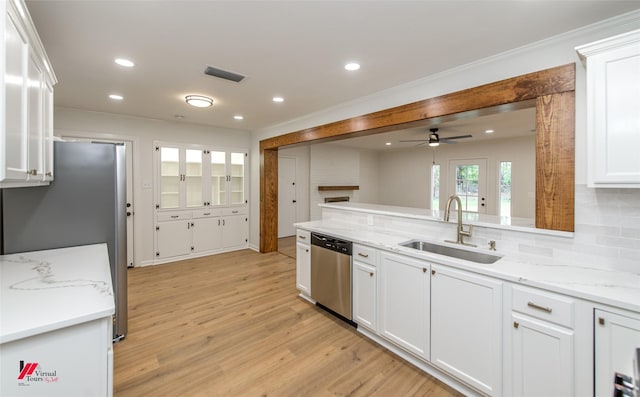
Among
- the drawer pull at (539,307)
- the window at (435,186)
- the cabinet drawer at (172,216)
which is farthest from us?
the window at (435,186)

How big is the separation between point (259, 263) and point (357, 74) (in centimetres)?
348

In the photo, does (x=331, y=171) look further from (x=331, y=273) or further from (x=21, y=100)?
(x=21, y=100)

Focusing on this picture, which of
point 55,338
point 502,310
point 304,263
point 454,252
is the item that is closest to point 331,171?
point 304,263

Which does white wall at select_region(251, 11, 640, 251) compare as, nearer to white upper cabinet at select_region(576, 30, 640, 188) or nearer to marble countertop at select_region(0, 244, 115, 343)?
white upper cabinet at select_region(576, 30, 640, 188)

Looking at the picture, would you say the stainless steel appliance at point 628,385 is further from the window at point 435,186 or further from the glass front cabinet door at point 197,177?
the window at point 435,186

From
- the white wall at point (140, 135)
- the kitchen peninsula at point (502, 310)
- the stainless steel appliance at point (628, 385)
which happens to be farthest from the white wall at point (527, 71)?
the white wall at point (140, 135)

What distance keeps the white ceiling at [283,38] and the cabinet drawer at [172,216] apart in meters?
2.28

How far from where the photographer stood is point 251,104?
12.5 feet

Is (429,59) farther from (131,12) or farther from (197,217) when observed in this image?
(197,217)

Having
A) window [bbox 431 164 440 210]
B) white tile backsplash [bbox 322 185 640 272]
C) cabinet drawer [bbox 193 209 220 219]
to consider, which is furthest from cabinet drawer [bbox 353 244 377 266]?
window [bbox 431 164 440 210]

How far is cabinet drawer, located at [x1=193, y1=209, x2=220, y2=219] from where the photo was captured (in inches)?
206

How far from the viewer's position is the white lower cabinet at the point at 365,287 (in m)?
2.49

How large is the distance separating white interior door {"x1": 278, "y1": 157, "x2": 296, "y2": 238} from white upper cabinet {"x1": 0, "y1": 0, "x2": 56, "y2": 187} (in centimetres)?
516

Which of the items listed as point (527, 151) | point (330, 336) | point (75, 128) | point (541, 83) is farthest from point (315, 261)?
point (527, 151)
